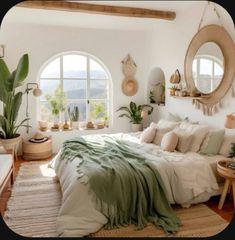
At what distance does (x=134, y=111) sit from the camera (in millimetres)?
5965

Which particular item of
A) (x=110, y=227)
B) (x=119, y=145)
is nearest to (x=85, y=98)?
(x=119, y=145)

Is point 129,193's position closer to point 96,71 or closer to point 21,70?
point 21,70

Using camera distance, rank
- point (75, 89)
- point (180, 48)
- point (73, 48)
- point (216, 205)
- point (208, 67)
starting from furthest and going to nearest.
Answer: point (75, 89)
point (73, 48)
point (180, 48)
point (208, 67)
point (216, 205)

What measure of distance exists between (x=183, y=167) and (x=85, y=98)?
136 inches

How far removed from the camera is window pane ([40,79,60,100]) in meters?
5.66

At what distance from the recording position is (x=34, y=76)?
5.41 meters

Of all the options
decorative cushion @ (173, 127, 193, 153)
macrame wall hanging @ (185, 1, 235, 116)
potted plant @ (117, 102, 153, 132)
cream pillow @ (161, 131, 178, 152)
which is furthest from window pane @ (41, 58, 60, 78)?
decorative cushion @ (173, 127, 193, 153)

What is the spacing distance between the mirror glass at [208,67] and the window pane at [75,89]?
265cm

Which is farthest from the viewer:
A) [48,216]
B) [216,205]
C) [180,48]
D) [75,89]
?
Result: [75,89]

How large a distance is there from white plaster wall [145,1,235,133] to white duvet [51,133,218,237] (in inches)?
35.5

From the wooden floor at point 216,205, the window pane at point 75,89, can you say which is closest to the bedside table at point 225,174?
the wooden floor at point 216,205

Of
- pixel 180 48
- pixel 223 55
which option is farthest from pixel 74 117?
pixel 223 55

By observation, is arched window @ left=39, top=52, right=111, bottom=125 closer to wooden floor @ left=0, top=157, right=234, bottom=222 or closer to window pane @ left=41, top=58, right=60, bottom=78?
window pane @ left=41, top=58, right=60, bottom=78

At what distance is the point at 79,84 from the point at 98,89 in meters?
0.46
